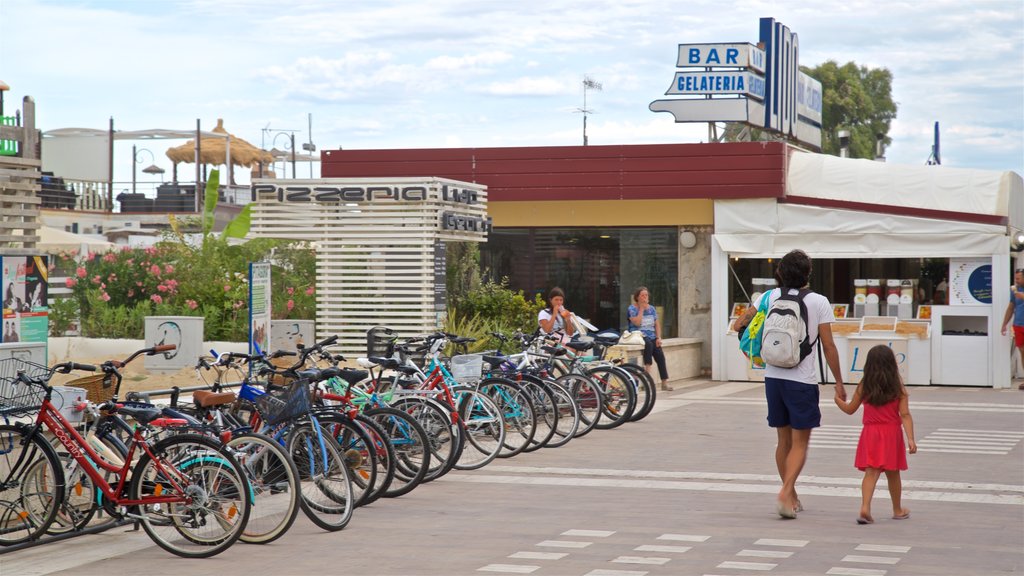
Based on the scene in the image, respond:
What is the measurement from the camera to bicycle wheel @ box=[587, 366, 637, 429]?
573 inches

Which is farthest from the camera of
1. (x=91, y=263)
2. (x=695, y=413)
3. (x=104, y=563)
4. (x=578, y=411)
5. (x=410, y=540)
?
(x=91, y=263)

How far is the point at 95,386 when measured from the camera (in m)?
8.15

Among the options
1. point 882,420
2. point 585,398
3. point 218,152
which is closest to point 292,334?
point 585,398

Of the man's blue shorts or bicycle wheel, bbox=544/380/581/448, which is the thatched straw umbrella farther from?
the man's blue shorts

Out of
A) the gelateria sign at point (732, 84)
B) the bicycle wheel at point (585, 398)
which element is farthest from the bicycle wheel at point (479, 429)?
the gelateria sign at point (732, 84)

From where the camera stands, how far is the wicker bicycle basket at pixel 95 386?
8117 mm

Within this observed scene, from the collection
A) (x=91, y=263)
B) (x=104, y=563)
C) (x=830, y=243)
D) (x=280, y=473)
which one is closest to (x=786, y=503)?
(x=280, y=473)

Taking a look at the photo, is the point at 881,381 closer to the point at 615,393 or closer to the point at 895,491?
the point at 895,491

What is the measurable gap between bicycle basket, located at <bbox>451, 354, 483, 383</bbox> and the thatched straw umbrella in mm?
41422

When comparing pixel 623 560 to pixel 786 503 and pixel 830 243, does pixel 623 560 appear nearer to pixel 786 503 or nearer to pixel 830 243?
pixel 786 503

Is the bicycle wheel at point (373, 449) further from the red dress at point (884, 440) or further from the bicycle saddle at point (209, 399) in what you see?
the red dress at point (884, 440)

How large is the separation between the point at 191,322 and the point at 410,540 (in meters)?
9.82

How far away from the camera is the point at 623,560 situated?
298 inches

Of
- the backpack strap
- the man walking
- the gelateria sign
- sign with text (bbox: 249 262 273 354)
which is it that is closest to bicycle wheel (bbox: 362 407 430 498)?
the backpack strap
